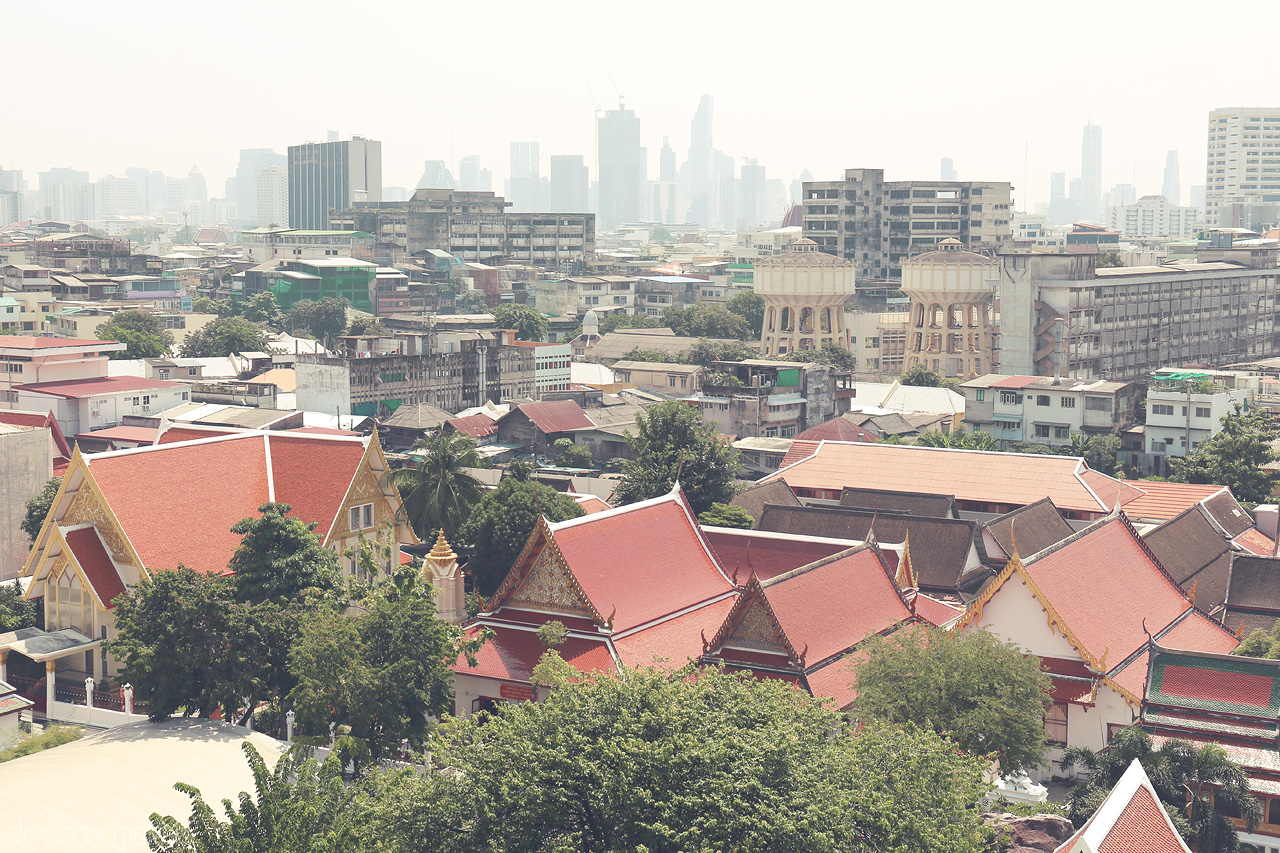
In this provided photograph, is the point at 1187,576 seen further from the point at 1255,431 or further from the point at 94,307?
the point at 94,307

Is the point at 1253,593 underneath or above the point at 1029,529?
underneath

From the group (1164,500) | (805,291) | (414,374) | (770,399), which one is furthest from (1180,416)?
(414,374)

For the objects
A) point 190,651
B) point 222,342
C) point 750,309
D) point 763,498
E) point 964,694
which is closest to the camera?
point 964,694

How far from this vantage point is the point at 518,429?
84.5 metres

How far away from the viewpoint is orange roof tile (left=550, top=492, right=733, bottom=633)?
3812 centimetres

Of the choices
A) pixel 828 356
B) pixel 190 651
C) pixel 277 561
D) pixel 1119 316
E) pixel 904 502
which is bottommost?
pixel 904 502

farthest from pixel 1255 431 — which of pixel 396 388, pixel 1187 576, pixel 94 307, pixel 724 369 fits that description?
pixel 94 307

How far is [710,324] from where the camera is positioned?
5787 inches

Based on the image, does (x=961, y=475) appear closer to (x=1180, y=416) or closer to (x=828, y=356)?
(x=1180, y=416)

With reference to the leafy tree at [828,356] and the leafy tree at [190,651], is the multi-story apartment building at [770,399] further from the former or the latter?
the leafy tree at [190,651]

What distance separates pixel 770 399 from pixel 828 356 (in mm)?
27367

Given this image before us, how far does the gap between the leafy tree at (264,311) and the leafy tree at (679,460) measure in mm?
97876

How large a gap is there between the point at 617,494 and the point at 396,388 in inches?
1226

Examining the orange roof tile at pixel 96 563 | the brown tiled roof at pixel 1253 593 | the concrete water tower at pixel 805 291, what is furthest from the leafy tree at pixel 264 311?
the brown tiled roof at pixel 1253 593
